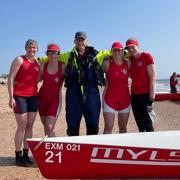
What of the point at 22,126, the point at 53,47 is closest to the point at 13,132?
the point at 22,126

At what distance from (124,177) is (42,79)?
6.61ft

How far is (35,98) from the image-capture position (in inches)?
228

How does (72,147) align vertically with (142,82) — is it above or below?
below

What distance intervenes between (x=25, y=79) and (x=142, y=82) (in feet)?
5.82

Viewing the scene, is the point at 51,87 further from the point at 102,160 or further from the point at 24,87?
the point at 102,160

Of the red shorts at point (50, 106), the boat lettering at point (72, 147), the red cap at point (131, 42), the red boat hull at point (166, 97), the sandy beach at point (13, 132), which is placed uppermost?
the red cap at point (131, 42)

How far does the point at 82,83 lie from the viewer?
18.3 ft

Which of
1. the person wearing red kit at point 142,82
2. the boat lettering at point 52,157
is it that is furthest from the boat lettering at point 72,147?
the person wearing red kit at point 142,82

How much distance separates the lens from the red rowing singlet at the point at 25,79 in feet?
18.6

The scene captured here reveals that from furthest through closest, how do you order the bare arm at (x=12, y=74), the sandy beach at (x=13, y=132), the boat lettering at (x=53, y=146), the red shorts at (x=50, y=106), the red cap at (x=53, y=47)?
1. the red shorts at (x=50, y=106)
2. the red cap at (x=53, y=47)
3. the bare arm at (x=12, y=74)
4. the sandy beach at (x=13, y=132)
5. the boat lettering at (x=53, y=146)

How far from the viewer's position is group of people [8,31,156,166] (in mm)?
5602

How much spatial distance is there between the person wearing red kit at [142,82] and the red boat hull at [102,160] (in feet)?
3.56

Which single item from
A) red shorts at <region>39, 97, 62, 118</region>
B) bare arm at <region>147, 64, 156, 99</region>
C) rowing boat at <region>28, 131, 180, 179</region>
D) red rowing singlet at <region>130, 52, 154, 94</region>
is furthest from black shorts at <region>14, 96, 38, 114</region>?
bare arm at <region>147, 64, 156, 99</region>

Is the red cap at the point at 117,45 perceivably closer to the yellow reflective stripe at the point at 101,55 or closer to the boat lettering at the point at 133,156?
the yellow reflective stripe at the point at 101,55
